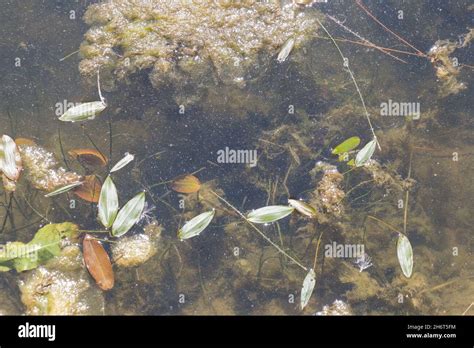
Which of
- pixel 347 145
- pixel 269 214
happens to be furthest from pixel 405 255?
pixel 269 214

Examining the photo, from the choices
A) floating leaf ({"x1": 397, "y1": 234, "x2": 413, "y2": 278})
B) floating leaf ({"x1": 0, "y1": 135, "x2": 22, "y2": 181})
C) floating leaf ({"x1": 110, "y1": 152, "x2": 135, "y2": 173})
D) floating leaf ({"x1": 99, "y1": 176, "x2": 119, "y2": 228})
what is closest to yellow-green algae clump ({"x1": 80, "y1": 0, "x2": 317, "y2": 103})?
floating leaf ({"x1": 110, "y1": 152, "x2": 135, "y2": 173})

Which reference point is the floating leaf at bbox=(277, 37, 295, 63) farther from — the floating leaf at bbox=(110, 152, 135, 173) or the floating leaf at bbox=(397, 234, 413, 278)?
the floating leaf at bbox=(397, 234, 413, 278)

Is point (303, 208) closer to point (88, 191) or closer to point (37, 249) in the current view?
point (88, 191)

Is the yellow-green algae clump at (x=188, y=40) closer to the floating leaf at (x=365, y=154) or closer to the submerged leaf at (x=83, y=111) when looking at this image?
the submerged leaf at (x=83, y=111)

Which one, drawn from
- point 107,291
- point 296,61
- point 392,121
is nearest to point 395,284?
point 392,121
